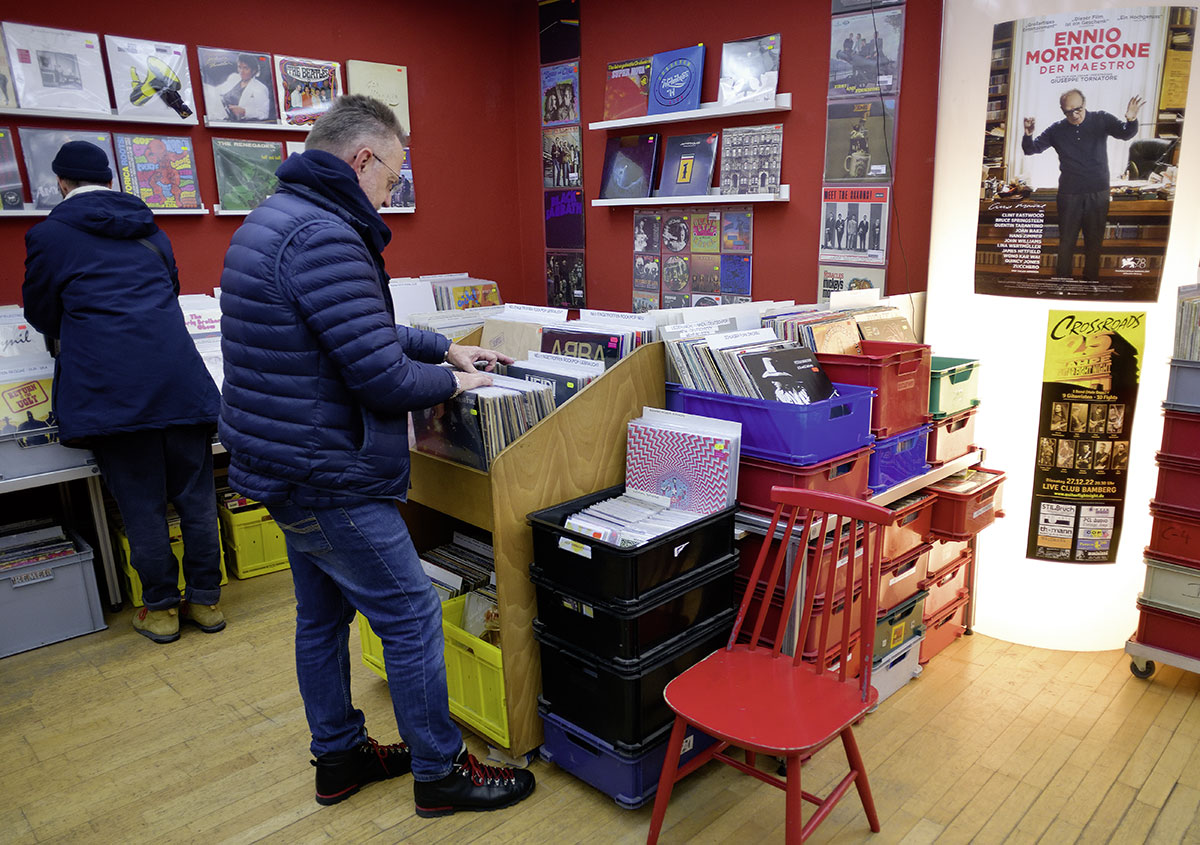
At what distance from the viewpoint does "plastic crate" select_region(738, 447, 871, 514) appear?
229cm

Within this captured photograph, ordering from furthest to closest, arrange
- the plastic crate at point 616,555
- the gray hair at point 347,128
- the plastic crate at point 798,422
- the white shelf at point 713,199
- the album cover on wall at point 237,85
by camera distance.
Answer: the album cover on wall at point 237,85, the white shelf at point 713,199, the plastic crate at point 798,422, the plastic crate at point 616,555, the gray hair at point 347,128

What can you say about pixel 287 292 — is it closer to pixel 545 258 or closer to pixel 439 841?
pixel 439 841

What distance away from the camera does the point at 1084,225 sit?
2678 millimetres

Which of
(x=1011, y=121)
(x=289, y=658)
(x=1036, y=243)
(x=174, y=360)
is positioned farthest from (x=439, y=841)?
(x=1011, y=121)

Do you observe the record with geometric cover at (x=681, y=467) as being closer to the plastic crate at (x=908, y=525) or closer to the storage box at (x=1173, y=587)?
the plastic crate at (x=908, y=525)

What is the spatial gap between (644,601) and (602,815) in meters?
0.64

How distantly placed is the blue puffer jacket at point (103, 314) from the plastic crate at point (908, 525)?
2.66m

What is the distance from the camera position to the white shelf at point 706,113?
3824mm

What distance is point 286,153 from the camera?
14.3ft

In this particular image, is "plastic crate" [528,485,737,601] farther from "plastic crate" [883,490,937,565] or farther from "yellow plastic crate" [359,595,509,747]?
"plastic crate" [883,490,937,565]

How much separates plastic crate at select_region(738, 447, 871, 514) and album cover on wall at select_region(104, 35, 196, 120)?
3383mm

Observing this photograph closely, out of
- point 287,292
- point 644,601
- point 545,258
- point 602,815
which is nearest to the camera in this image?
point 287,292

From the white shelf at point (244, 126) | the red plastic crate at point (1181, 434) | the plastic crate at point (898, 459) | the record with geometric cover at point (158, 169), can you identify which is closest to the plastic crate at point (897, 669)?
the plastic crate at point (898, 459)

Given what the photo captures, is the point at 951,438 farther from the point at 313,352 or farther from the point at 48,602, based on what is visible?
the point at 48,602
